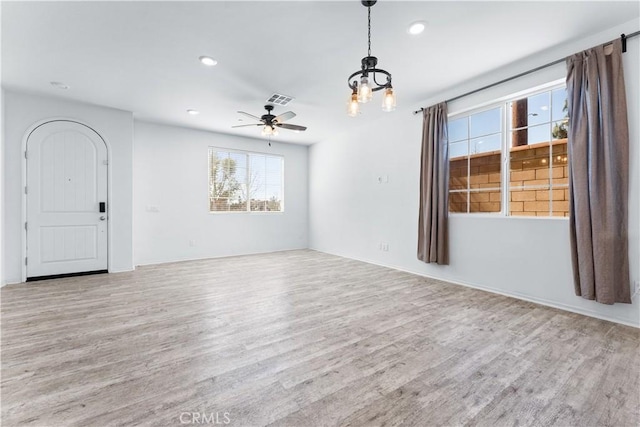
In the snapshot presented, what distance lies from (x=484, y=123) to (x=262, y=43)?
314 centimetres

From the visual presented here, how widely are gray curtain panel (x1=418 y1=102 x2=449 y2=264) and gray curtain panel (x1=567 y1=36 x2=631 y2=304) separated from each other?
1467 millimetres

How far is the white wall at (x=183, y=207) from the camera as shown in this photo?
221 inches

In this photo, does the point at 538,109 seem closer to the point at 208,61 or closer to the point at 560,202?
the point at 560,202

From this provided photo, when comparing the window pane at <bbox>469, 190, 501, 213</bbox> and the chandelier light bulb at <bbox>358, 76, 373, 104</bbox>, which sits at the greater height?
the chandelier light bulb at <bbox>358, 76, 373, 104</bbox>

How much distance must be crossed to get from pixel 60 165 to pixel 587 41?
7.20 metres

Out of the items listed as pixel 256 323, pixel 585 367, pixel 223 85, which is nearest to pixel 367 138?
pixel 223 85

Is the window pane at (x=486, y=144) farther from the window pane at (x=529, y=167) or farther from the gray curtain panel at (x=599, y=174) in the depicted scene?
the gray curtain panel at (x=599, y=174)

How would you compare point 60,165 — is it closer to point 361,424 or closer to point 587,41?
point 361,424

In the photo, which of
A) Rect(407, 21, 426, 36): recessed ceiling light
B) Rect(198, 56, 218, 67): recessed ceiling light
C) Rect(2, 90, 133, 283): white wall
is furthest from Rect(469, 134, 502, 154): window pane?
Rect(2, 90, 133, 283): white wall

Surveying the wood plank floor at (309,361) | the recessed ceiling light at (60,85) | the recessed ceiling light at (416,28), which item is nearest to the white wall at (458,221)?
the wood plank floor at (309,361)

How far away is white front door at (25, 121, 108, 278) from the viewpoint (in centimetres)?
439

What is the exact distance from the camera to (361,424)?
4.88 ft

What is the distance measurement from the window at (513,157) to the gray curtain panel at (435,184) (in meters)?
0.20

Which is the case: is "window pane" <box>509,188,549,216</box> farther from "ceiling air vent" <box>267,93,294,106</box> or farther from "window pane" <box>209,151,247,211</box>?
"window pane" <box>209,151,247,211</box>
